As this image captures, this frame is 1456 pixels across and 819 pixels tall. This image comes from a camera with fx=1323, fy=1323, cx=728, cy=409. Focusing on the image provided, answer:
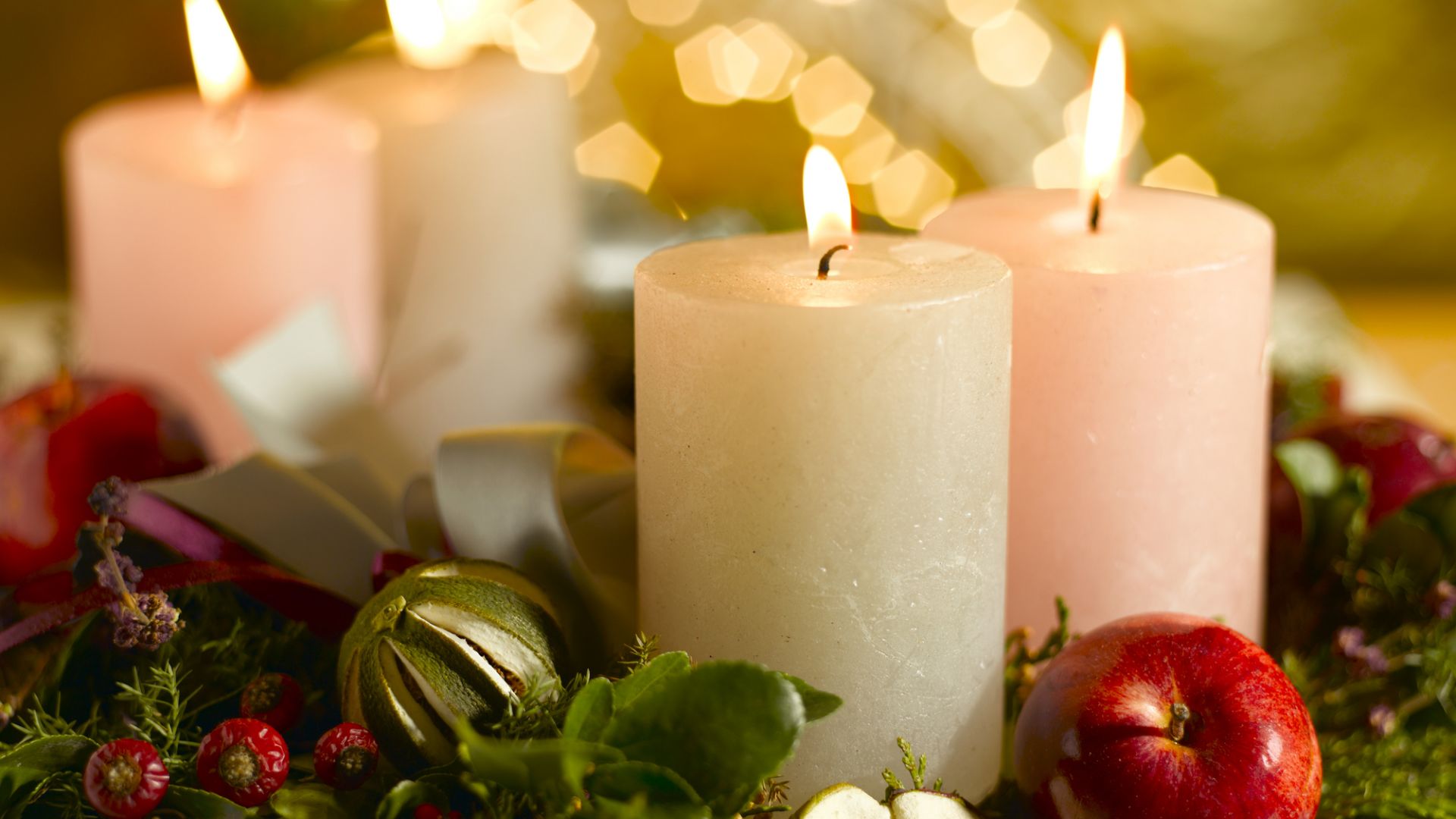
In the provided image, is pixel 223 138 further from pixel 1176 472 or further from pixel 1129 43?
pixel 1129 43

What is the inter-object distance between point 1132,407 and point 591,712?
9.4 inches

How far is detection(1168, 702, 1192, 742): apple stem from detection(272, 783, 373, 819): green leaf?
0.24 meters

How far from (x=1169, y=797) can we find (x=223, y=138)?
628mm

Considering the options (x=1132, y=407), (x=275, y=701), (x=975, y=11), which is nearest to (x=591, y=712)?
(x=275, y=701)

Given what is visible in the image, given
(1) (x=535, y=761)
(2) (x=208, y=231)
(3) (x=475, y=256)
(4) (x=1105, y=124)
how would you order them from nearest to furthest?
(1) (x=535, y=761) → (4) (x=1105, y=124) → (2) (x=208, y=231) → (3) (x=475, y=256)

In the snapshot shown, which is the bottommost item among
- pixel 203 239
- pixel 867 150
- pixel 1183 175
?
pixel 1183 175

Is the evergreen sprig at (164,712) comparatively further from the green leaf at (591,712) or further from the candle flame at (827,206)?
the candle flame at (827,206)

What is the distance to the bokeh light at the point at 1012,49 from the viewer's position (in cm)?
146

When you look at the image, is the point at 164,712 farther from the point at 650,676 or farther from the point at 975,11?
the point at 975,11

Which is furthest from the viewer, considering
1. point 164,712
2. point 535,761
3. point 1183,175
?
point 1183,175

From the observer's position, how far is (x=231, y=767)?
1.26 ft

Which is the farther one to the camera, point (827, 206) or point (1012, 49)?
point (1012, 49)

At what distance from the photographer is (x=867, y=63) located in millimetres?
1438

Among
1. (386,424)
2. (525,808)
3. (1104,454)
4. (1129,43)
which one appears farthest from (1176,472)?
(1129,43)
